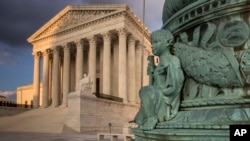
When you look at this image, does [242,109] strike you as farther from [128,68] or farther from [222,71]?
[128,68]

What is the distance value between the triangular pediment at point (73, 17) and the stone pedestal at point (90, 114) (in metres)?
13.9

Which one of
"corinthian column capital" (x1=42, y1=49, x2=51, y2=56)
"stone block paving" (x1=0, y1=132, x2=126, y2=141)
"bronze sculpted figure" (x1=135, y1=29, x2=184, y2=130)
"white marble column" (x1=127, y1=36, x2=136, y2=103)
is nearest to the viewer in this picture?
"bronze sculpted figure" (x1=135, y1=29, x2=184, y2=130)

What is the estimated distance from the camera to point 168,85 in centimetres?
369

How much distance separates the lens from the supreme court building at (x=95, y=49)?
4228 centimetres

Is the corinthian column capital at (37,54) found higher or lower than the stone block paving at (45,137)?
higher

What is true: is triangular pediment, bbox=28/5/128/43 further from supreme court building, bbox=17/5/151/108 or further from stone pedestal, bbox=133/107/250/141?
stone pedestal, bbox=133/107/250/141

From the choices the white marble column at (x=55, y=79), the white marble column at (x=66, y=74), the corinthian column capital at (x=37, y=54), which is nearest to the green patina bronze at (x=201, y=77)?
the white marble column at (x=66, y=74)

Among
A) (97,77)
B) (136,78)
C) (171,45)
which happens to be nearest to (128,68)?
(136,78)

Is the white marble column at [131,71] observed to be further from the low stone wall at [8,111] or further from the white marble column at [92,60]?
the low stone wall at [8,111]

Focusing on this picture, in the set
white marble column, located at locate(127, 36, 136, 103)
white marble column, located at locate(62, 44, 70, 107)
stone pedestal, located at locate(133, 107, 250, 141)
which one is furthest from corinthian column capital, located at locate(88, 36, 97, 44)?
stone pedestal, located at locate(133, 107, 250, 141)

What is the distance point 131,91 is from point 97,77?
7.38m

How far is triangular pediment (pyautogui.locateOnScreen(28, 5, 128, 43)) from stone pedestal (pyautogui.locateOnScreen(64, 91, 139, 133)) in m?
13.9

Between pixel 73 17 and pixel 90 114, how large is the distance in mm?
23707

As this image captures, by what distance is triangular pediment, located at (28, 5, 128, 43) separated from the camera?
4378 cm
